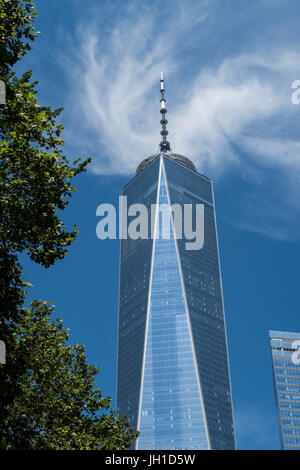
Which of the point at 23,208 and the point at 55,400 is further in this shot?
the point at 55,400

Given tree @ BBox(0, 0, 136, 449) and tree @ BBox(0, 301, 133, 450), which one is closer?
tree @ BBox(0, 0, 136, 449)

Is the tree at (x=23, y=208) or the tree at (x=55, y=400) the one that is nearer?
the tree at (x=23, y=208)

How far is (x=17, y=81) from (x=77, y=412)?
55.3ft

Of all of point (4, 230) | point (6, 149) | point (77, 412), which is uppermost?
point (6, 149)

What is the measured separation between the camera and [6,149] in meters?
21.5

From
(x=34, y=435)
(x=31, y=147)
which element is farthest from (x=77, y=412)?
(x=31, y=147)

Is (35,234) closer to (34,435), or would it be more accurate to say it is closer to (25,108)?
(25,108)

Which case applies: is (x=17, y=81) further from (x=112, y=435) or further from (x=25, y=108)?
(x=112, y=435)
